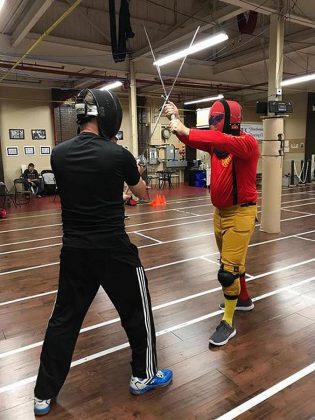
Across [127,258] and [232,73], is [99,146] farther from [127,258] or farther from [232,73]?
[232,73]

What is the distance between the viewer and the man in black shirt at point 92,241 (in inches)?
62.9

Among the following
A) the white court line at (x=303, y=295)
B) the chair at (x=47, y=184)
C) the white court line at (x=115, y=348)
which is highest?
the chair at (x=47, y=184)

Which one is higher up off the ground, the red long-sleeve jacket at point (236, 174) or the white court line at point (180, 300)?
the red long-sleeve jacket at point (236, 174)

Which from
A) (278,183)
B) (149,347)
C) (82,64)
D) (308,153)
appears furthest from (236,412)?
(308,153)

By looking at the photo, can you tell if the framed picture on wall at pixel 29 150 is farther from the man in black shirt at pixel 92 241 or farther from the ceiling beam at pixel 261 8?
the man in black shirt at pixel 92 241

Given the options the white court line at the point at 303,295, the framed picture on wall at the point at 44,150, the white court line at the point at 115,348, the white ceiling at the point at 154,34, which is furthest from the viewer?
the framed picture on wall at the point at 44,150

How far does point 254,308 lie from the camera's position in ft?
9.64

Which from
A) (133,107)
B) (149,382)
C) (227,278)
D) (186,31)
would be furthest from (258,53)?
(149,382)

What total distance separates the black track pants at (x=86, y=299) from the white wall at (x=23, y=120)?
35.9 feet

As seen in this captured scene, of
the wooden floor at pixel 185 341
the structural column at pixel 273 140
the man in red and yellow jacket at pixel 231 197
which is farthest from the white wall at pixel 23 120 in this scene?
the man in red and yellow jacket at pixel 231 197

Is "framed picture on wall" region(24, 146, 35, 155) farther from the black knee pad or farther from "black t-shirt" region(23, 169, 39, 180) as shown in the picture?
the black knee pad

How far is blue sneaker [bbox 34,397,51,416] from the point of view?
178cm

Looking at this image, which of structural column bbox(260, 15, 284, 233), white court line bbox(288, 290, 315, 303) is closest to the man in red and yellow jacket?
white court line bbox(288, 290, 315, 303)

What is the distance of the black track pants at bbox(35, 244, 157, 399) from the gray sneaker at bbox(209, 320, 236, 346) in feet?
2.46
